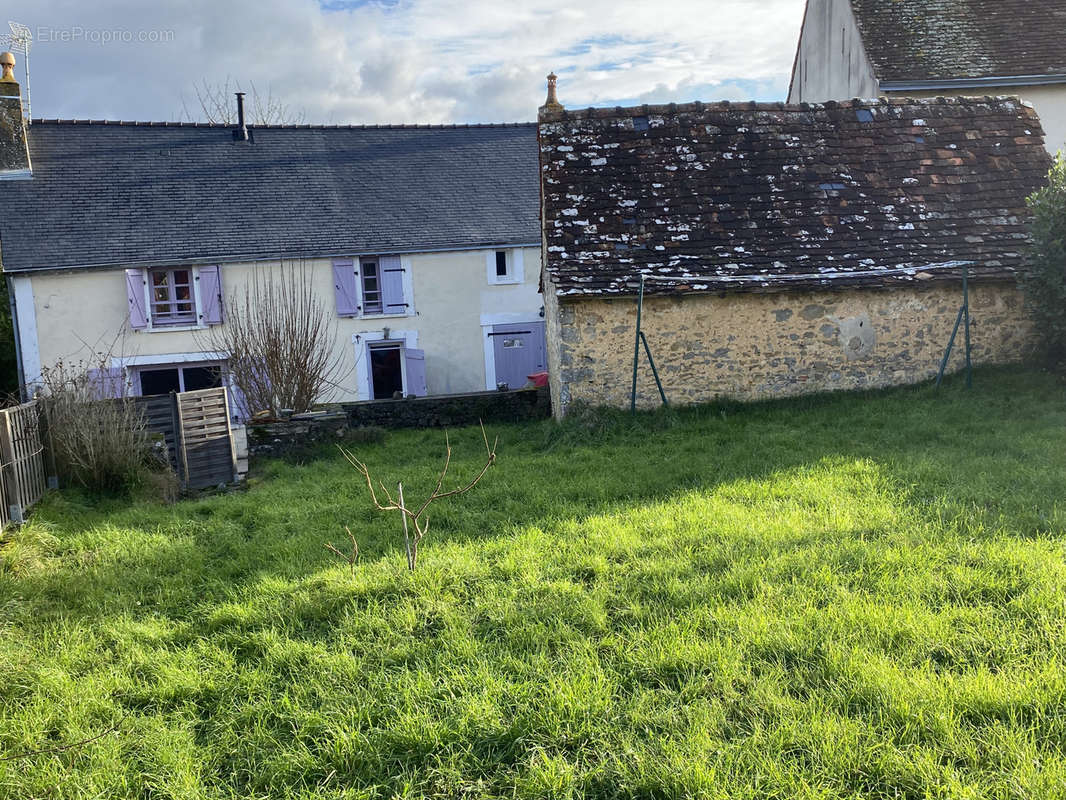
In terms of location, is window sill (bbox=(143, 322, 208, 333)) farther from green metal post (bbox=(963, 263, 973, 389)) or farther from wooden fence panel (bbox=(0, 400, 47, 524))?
green metal post (bbox=(963, 263, 973, 389))

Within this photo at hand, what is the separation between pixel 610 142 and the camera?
41.4 feet

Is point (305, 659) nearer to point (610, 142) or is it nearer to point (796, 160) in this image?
point (610, 142)

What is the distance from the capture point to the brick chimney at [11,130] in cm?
1934

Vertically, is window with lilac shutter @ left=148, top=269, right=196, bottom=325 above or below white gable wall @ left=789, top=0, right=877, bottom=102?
below

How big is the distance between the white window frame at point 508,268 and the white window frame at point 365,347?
2.52 m

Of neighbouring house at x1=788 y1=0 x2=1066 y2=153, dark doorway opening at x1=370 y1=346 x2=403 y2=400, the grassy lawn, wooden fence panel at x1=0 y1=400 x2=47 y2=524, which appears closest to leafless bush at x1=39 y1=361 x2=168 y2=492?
wooden fence panel at x1=0 y1=400 x2=47 y2=524

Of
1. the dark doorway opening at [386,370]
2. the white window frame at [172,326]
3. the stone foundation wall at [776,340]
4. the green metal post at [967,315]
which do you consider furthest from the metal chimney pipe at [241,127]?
the green metal post at [967,315]

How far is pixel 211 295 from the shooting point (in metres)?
19.8

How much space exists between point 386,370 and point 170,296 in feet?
18.5

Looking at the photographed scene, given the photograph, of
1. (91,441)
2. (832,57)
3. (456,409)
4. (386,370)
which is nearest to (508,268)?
(386,370)

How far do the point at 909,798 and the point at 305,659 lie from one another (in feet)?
10.3

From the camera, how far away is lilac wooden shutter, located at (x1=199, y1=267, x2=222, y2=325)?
64.5ft

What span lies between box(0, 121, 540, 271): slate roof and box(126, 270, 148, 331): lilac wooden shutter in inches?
14.6

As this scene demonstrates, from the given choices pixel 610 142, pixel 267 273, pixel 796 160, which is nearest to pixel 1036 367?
pixel 796 160
